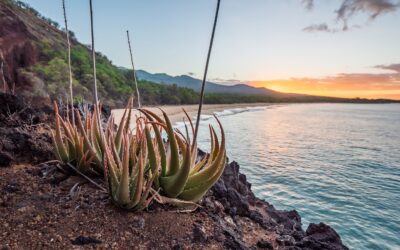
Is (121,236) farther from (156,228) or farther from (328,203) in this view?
(328,203)

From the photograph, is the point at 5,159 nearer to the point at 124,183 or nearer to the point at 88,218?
the point at 88,218

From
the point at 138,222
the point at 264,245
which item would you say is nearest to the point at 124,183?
the point at 138,222

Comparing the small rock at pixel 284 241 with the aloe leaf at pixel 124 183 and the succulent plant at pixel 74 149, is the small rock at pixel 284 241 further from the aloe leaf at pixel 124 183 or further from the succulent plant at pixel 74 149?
the succulent plant at pixel 74 149

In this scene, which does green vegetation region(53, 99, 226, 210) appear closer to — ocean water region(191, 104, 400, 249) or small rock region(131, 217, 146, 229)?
small rock region(131, 217, 146, 229)

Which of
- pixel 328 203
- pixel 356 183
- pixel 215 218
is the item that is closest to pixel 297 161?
pixel 356 183

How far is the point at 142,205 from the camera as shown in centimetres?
257

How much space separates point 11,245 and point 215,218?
1.56 m

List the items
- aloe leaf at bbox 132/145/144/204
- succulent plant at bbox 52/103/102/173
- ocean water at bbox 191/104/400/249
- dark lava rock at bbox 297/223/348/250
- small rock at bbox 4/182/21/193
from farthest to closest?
ocean water at bbox 191/104/400/249, dark lava rock at bbox 297/223/348/250, succulent plant at bbox 52/103/102/173, small rock at bbox 4/182/21/193, aloe leaf at bbox 132/145/144/204

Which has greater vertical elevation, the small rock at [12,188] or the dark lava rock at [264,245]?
the small rock at [12,188]

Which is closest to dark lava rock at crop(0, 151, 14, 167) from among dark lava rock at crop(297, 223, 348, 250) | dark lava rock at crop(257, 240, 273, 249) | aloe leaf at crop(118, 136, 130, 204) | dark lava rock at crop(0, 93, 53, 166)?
dark lava rock at crop(0, 93, 53, 166)

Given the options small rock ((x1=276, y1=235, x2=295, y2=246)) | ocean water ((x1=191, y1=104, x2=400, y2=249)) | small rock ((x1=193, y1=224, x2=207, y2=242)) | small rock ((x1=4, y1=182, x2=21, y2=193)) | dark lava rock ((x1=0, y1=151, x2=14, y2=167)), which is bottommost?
ocean water ((x1=191, y1=104, x2=400, y2=249))

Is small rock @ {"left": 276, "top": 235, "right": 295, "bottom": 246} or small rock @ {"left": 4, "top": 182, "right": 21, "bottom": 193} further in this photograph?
small rock @ {"left": 276, "top": 235, "right": 295, "bottom": 246}

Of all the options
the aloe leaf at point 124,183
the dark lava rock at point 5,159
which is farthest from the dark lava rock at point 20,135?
the aloe leaf at point 124,183

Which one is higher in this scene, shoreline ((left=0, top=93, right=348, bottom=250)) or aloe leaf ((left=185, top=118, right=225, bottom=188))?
aloe leaf ((left=185, top=118, right=225, bottom=188))
